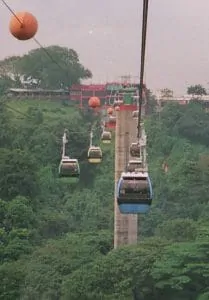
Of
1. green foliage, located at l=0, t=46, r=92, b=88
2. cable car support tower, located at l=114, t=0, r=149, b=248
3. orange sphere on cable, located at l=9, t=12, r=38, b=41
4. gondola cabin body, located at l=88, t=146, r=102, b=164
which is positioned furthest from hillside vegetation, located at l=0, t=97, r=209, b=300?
orange sphere on cable, located at l=9, t=12, r=38, b=41

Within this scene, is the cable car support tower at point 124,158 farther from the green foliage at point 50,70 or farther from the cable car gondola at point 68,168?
the green foliage at point 50,70

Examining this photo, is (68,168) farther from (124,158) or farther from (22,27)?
(124,158)

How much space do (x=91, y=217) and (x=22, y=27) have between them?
3028 centimetres

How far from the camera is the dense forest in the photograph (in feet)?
59.1

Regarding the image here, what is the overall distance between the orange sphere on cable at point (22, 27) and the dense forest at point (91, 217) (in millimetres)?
12842

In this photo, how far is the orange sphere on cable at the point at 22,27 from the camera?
4312mm

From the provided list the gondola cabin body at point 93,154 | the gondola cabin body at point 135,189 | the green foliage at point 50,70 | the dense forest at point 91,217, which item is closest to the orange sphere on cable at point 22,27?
the gondola cabin body at point 135,189

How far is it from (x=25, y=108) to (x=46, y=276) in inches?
1512

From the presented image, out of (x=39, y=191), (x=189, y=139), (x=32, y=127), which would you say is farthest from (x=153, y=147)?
(x=39, y=191)

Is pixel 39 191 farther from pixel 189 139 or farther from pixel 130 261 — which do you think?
pixel 189 139

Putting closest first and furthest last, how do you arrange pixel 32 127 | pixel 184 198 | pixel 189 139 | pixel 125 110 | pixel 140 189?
1. pixel 140 189
2. pixel 125 110
3. pixel 184 198
4. pixel 32 127
5. pixel 189 139

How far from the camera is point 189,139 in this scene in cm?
4972

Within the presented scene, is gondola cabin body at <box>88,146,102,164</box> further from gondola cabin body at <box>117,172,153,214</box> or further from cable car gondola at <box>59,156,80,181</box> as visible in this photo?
gondola cabin body at <box>117,172,153,214</box>

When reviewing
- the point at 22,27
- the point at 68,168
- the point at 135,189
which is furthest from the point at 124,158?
the point at 22,27
